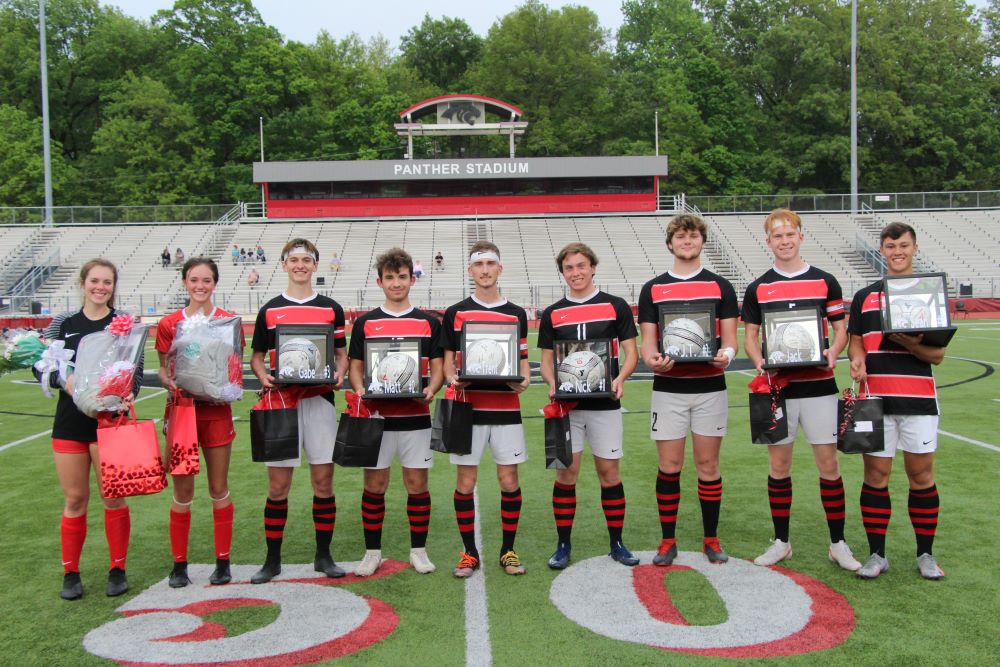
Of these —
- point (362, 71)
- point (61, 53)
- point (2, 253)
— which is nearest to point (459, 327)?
point (2, 253)

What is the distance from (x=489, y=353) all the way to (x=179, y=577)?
2209mm

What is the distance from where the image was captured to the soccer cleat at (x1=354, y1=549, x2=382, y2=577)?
474 centimetres

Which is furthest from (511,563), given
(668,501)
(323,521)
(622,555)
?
(323,521)

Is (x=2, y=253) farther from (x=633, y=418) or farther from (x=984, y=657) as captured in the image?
(x=984, y=657)

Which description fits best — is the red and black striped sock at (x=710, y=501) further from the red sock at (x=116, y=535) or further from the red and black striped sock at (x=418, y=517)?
the red sock at (x=116, y=535)

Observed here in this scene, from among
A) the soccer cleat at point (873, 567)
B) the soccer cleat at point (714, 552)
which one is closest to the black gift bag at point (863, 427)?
the soccer cleat at point (873, 567)

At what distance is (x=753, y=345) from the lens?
16.3 ft

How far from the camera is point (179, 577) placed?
462 cm

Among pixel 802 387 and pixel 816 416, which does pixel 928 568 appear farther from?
pixel 802 387

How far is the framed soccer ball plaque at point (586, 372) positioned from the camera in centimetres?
470

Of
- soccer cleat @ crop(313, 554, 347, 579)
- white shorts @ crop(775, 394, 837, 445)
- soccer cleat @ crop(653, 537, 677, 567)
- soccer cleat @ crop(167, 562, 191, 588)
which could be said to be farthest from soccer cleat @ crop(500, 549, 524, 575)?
soccer cleat @ crop(167, 562, 191, 588)

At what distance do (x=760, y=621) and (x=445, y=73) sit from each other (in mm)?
62158

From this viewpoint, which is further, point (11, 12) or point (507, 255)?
point (11, 12)

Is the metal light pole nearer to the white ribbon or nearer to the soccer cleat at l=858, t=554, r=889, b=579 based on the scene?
the white ribbon
